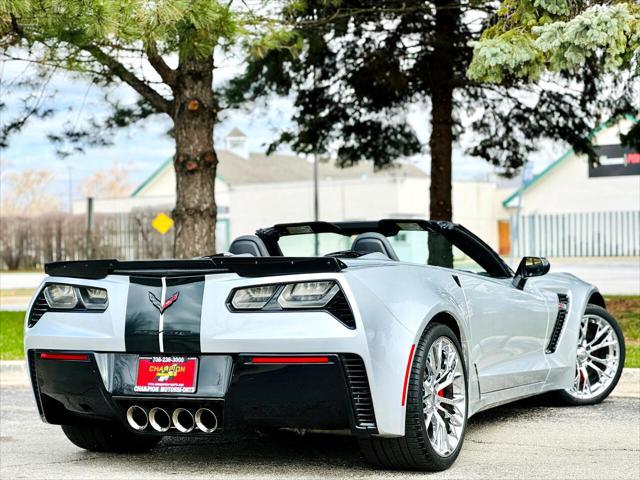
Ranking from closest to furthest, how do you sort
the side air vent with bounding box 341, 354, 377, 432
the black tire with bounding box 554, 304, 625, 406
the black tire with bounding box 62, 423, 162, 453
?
the side air vent with bounding box 341, 354, 377, 432 → the black tire with bounding box 62, 423, 162, 453 → the black tire with bounding box 554, 304, 625, 406

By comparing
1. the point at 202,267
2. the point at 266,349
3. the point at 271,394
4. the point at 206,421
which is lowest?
the point at 206,421

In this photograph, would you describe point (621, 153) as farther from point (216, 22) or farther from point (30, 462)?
point (30, 462)

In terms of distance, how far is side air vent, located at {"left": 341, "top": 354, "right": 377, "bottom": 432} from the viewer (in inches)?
195

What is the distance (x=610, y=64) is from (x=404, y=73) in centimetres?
926

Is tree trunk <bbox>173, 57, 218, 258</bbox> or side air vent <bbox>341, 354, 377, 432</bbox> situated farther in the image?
tree trunk <bbox>173, 57, 218, 258</bbox>

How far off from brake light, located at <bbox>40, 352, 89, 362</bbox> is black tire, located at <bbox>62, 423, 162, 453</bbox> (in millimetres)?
653

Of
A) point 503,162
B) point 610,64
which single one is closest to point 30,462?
point 610,64

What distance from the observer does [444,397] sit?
5621 millimetres

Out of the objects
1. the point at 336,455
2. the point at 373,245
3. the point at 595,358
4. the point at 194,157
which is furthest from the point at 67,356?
the point at 194,157

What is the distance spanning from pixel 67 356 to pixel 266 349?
1109 mm

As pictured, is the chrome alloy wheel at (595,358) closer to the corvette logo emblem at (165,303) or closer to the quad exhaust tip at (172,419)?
the quad exhaust tip at (172,419)

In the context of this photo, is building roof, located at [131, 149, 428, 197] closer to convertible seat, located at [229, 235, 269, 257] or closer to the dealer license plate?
convertible seat, located at [229, 235, 269, 257]

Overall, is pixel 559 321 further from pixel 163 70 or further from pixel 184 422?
pixel 163 70

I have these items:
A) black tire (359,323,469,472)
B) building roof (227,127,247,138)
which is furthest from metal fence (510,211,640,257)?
black tire (359,323,469,472)
